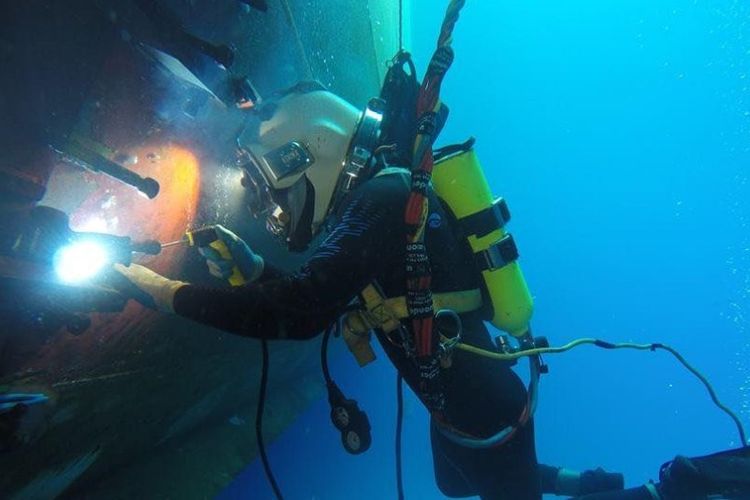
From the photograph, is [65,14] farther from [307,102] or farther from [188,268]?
[188,268]

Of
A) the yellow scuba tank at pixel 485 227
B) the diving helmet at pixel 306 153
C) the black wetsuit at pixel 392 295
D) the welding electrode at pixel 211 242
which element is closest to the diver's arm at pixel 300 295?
the black wetsuit at pixel 392 295

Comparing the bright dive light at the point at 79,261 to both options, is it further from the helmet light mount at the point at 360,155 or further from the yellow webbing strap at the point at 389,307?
the yellow webbing strap at the point at 389,307

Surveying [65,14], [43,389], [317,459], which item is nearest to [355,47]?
[65,14]

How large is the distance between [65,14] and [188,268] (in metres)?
1.31

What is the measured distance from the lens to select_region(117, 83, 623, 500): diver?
168 cm

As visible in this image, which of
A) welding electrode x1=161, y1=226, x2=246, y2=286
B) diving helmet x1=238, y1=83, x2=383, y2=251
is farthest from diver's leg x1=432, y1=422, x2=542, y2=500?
welding electrode x1=161, y1=226, x2=246, y2=286

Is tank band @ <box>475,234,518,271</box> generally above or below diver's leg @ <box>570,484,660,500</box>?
above

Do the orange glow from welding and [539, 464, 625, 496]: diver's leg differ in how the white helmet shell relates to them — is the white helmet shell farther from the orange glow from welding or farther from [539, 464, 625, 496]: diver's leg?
[539, 464, 625, 496]: diver's leg

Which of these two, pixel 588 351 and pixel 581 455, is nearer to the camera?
pixel 581 455

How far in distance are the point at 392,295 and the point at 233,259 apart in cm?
81

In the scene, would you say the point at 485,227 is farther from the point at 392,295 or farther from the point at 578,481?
the point at 578,481

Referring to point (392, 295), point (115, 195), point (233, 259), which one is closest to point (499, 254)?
point (392, 295)

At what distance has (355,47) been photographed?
4246mm

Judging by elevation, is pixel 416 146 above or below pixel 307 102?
below
